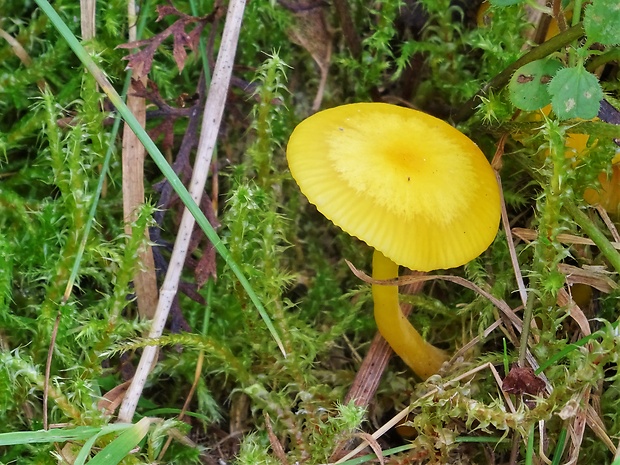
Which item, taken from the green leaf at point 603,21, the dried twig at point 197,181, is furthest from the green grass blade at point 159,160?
the green leaf at point 603,21

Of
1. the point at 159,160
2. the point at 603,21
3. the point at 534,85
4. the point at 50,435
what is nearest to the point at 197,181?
the point at 159,160

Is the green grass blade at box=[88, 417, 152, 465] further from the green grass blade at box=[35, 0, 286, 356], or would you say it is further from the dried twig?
the green grass blade at box=[35, 0, 286, 356]

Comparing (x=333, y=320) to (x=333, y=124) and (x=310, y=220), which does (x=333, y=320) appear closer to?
(x=310, y=220)

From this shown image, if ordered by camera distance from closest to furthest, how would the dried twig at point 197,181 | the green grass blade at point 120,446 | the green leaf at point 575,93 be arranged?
the green grass blade at point 120,446
the green leaf at point 575,93
the dried twig at point 197,181

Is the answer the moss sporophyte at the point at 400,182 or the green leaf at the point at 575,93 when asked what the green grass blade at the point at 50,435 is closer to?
the moss sporophyte at the point at 400,182

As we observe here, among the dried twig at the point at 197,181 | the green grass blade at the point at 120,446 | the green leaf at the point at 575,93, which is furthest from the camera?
the dried twig at the point at 197,181
